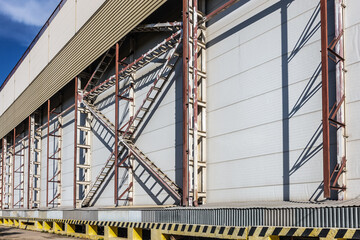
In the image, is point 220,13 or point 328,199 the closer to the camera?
point 328,199

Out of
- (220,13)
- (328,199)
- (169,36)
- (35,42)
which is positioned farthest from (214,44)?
(35,42)

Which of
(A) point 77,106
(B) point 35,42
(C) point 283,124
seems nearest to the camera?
(C) point 283,124

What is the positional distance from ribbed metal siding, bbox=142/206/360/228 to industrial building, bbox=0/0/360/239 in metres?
0.03

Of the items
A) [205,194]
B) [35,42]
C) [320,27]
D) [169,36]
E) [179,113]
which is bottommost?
[205,194]

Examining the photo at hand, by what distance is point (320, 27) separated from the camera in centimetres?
1130

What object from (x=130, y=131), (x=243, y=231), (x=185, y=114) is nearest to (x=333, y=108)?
(x=243, y=231)

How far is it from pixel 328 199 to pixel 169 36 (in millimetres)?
10667

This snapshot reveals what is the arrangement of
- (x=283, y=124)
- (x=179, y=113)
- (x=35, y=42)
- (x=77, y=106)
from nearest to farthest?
(x=283, y=124) → (x=179, y=113) → (x=77, y=106) → (x=35, y=42)

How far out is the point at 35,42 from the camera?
3381 centimetres

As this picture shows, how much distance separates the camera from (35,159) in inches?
1375

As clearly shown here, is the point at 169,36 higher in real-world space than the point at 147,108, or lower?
higher

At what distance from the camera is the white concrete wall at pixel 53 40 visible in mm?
24197

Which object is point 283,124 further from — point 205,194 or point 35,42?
point 35,42

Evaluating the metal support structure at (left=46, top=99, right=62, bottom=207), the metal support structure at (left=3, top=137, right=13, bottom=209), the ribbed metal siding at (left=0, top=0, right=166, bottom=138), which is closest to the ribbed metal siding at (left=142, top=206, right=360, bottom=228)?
the ribbed metal siding at (left=0, top=0, right=166, bottom=138)
